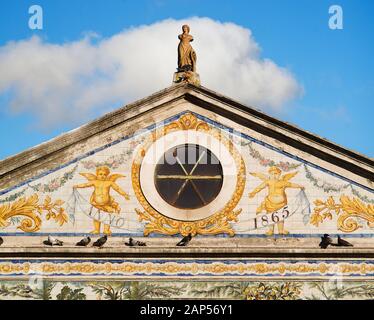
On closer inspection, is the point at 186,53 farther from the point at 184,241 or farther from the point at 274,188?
the point at 184,241

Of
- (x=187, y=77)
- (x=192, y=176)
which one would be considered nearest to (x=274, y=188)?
(x=192, y=176)

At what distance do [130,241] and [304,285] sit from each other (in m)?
3.76

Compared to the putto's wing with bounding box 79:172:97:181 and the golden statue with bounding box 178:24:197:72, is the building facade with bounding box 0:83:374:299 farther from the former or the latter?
the golden statue with bounding box 178:24:197:72

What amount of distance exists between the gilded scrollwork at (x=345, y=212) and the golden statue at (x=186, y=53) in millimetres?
4293

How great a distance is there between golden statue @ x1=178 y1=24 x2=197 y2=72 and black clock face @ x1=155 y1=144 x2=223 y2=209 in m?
1.99

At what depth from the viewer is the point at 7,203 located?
64.8ft

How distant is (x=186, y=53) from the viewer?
21359mm

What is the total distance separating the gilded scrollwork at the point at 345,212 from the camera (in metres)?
19.7

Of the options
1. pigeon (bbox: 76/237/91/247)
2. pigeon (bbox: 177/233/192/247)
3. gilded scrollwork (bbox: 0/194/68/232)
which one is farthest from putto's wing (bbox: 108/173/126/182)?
pigeon (bbox: 177/233/192/247)

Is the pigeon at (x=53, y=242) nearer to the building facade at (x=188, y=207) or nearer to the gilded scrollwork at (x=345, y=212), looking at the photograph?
the building facade at (x=188, y=207)

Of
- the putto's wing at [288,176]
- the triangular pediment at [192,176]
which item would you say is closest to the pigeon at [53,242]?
the triangular pediment at [192,176]
